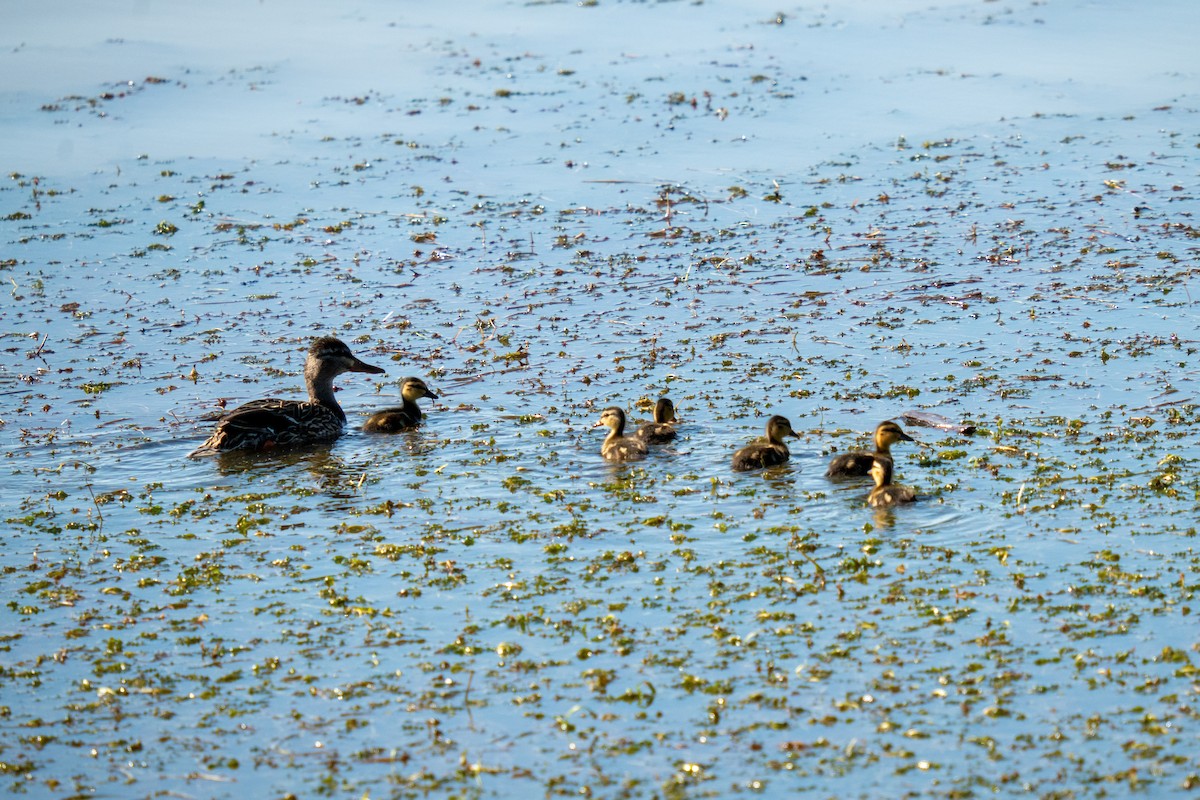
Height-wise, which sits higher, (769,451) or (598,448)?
(769,451)

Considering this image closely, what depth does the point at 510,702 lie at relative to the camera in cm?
633

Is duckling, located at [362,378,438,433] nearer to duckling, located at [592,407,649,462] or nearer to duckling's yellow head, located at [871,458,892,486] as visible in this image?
duckling, located at [592,407,649,462]

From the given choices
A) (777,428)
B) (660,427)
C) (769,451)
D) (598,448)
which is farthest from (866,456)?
(598,448)

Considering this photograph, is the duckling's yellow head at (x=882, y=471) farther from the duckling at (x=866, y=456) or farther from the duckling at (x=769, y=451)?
the duckling at (x=769, y=451)

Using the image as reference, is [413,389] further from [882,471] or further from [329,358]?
[882,471]

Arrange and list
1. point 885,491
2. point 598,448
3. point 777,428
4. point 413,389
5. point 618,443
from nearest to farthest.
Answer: point 885,491, point 777,428, point 618,443, point 598,448, point 413,389

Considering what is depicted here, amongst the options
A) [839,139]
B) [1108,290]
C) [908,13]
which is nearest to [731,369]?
[1108,290]

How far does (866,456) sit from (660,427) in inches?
58.7

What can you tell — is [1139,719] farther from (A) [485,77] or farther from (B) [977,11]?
(B) [977,11]

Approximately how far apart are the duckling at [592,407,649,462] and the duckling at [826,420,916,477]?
1157 millimetres

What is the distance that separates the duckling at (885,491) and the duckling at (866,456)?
0.34 feet

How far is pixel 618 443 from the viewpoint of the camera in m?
9.46

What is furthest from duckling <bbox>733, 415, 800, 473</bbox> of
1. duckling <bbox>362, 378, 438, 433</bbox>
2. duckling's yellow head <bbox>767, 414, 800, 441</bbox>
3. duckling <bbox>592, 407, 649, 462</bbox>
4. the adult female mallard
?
the adult female mallard

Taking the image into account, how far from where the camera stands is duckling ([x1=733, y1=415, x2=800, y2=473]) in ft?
29.6
